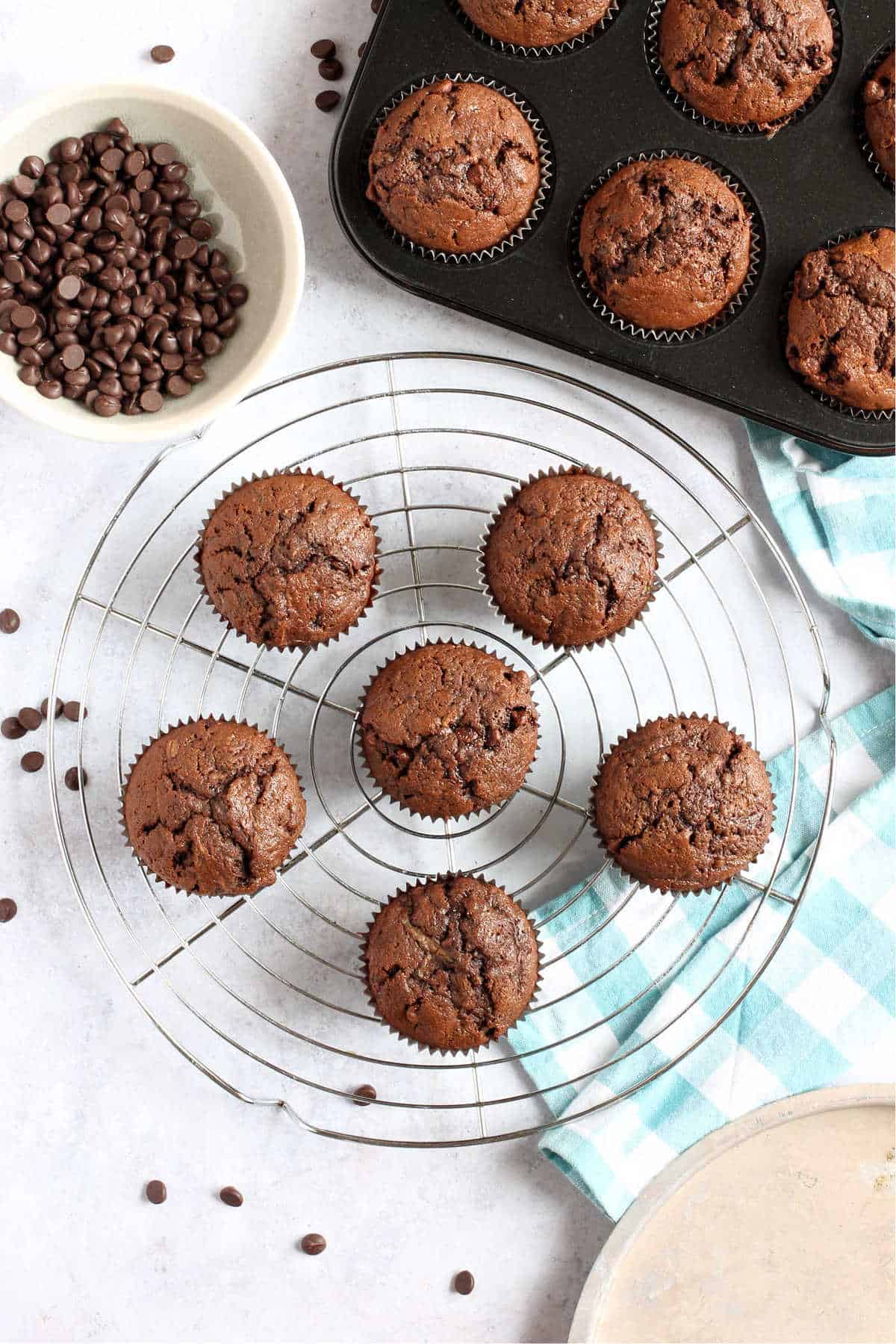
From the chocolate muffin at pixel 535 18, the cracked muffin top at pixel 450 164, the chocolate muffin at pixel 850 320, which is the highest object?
the chocolate muffin at pixel 535 18

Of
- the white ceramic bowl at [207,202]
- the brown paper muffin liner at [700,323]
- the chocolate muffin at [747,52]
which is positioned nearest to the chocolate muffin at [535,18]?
the chocolate muffin at [747,52]

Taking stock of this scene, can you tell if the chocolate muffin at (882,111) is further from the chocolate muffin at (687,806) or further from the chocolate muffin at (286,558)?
the chocolate muffin at (286,558)

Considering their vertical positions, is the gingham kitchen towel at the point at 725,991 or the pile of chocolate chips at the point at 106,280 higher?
the pile of chocolate chips at the point at 106,280

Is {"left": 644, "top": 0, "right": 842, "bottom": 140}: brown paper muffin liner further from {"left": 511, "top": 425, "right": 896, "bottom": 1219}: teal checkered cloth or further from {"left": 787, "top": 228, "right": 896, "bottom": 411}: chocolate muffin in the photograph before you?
{"left": 511, "top": 425, "right": 896, "bottom": 1219}: teal checkered cloth

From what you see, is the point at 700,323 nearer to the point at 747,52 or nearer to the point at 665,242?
the point at 665,242

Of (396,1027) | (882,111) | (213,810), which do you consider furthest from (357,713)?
(882,111)

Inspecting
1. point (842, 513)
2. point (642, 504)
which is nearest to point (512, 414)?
point (642, 504)

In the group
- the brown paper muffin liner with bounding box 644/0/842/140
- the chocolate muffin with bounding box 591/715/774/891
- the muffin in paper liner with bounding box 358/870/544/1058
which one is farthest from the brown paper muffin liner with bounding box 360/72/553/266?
the muffin in paper liner with bounding box 358/870/544/1058
